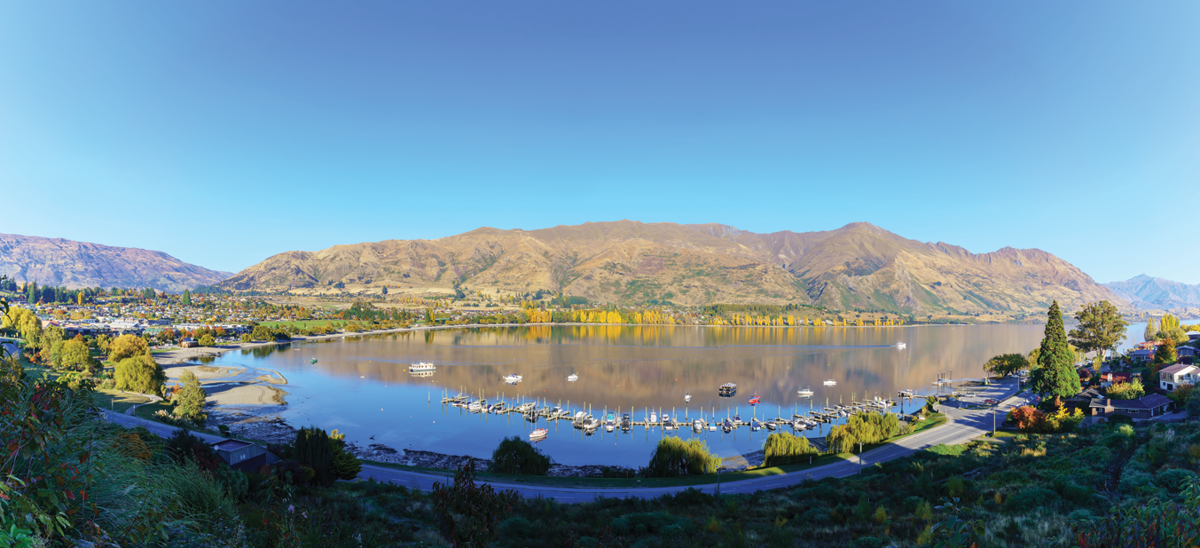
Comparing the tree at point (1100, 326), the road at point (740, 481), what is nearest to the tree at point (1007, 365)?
the tree at point (1100, 326)

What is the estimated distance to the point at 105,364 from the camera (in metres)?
63.4

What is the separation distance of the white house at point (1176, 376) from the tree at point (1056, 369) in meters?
7.65

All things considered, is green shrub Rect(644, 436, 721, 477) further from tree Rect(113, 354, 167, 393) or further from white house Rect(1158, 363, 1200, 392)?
tree Rect(113, 354, 167, 393)

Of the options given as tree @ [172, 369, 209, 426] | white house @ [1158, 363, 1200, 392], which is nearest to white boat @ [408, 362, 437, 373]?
tree @ [172, 369, 209, 426]

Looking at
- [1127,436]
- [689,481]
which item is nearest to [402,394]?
[689,481]

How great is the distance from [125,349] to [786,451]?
249 ft

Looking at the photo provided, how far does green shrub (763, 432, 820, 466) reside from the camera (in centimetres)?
3347

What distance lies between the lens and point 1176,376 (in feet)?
136

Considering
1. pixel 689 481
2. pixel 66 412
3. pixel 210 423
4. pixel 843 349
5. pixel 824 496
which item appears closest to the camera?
pixel 66 412

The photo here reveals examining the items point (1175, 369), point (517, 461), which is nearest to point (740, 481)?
point (517, 461)

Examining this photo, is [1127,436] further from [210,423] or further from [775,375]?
[210,423]

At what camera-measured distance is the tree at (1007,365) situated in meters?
71.2

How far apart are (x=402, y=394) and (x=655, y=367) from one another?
128 feet

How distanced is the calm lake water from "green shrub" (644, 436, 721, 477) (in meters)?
5.40
